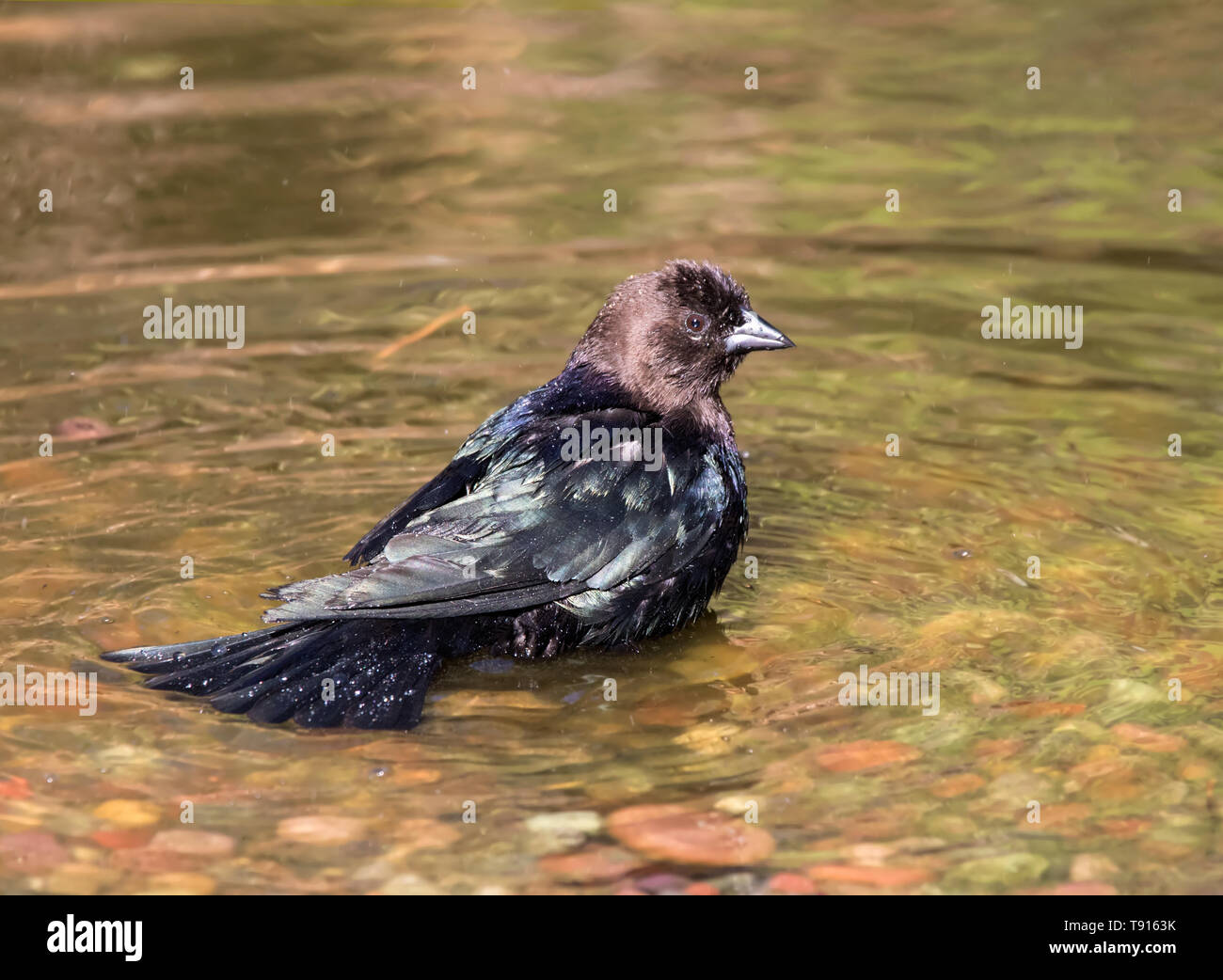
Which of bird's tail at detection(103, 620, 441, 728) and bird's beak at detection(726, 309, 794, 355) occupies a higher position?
bird's beak at detection(726, 309, 794, 355)

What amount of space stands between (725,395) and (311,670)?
11.3ft

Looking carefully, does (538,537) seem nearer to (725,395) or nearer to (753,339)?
(753,339)

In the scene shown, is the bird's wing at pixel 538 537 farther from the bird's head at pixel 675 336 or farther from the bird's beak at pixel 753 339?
the bird's beak at pixel 753 339

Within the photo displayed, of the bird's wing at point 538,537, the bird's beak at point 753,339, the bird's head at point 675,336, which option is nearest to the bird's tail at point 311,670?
the bird's wing at point 538,537

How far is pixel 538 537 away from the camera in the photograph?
5594mm


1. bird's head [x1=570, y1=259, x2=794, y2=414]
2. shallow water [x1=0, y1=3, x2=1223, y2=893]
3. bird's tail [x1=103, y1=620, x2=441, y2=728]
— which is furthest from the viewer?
bird's head [x1=570, y1=259, x2=794, y2=414]

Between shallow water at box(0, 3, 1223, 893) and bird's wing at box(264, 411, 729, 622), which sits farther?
bird's wing at box(264, 411, 729, 622)

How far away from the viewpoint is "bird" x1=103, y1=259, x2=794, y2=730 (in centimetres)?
532

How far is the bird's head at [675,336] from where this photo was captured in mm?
6387

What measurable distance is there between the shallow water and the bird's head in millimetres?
731

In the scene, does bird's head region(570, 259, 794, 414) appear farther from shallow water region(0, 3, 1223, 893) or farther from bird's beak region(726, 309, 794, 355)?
shallow water region(0, 3, 1223, 893)

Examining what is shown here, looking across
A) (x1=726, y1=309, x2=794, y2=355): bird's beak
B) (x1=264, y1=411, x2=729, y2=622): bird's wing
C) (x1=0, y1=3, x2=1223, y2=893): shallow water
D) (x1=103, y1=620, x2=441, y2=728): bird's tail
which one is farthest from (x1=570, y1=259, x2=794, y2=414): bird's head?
(x1=103, y1=620, x2=441, y2=728): bird's tail

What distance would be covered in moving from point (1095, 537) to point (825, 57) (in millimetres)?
6850

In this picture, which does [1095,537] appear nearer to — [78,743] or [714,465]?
[714,465]
